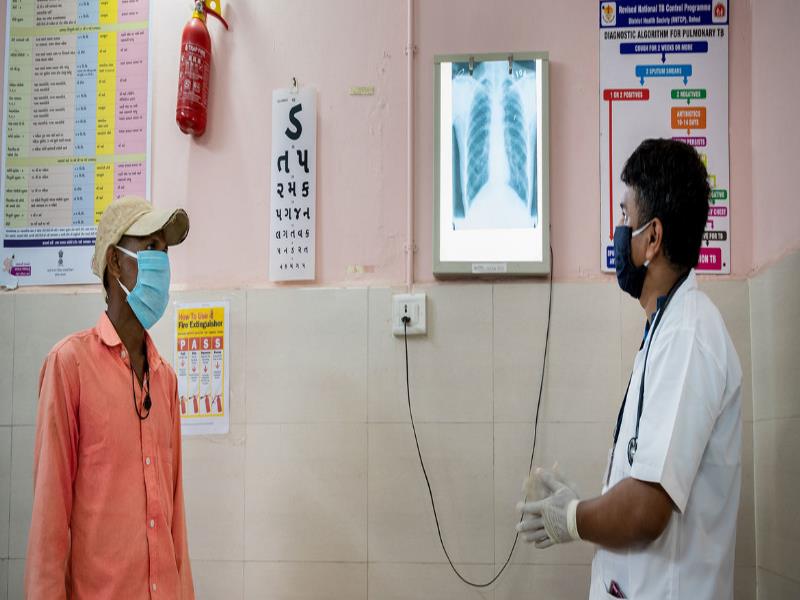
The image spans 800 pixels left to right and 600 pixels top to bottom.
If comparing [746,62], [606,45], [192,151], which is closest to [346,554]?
[192,151]

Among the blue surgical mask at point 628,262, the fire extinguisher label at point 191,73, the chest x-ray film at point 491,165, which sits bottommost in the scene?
the blue surgical mask at point 628,262

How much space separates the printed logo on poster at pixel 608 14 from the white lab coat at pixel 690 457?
1.23 m

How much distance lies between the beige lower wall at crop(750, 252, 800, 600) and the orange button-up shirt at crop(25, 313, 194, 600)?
1553 millimetres

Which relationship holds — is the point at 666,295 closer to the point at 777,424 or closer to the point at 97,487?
the point at 777,424

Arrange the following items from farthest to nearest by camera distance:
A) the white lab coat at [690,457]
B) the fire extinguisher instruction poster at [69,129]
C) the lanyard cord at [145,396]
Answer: the fire extinguisher instruction poster at [69,129] → the lanyard cord at [145,396] → the white lab coat at [690,457]

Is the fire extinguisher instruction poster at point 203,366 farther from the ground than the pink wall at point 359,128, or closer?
closer

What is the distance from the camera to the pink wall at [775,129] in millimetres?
2094

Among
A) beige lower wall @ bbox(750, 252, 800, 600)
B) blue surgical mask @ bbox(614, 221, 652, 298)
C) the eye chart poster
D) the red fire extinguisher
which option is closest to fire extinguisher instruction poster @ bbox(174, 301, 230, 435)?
the eye chart poster

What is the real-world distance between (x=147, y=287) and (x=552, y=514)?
112cm

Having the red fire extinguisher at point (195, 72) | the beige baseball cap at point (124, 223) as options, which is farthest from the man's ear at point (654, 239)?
the red fire extinguisher at point (195, 72)

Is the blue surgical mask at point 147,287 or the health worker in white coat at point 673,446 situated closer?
the health worker in white coat at point 673,446

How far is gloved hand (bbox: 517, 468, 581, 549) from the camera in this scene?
1692 mm

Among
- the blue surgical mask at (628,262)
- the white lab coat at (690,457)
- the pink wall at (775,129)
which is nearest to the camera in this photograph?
the white lab coat at (690,457)

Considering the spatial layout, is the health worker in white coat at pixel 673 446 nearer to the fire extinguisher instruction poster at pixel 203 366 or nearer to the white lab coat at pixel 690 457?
the white lab coat at pixel 690 457
